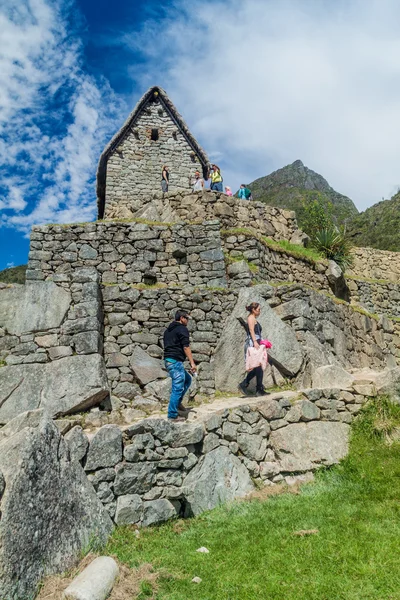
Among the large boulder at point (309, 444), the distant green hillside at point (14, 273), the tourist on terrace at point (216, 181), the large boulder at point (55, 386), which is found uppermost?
the tourist on terrace at point (216, 181)

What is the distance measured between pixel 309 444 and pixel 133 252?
21.5 ft

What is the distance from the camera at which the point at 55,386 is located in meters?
7.74

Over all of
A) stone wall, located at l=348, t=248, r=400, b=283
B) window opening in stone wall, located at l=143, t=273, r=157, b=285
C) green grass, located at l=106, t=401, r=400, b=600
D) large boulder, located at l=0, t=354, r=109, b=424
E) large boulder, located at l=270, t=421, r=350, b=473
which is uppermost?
stone wall, located at l=348, t=248, r=400, b=283

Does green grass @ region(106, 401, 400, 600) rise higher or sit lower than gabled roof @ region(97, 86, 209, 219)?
lower

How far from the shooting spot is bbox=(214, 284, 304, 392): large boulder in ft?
28.7

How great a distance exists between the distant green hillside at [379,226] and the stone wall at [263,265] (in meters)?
18.6

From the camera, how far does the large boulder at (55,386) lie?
7492mm

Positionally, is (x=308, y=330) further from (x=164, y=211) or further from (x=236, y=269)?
(x=164, y=211)

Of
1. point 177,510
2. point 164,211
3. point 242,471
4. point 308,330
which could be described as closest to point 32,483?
point 177,510

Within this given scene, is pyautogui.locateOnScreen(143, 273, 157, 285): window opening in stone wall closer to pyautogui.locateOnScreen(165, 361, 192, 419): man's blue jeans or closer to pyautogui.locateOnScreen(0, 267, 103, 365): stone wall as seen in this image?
pyautogui.locateOnScreen(0, 267, 103, 365): stone wall

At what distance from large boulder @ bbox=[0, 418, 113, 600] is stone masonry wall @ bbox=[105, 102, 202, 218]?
13.8 m

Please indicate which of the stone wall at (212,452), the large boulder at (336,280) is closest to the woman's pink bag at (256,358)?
the stone wall at (212,452)

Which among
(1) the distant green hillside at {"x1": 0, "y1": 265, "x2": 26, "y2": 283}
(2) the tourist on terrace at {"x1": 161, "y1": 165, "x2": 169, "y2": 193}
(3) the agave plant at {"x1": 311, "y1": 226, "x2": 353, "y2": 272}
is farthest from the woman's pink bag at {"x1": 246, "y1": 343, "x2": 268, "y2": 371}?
(1) the distant green hillside at {"x1": 0, "y1": 265, "x2": 26, "y2": 283}

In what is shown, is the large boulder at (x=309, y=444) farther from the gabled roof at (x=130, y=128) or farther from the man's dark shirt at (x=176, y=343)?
the gabled roof at (x=130, y=128)
